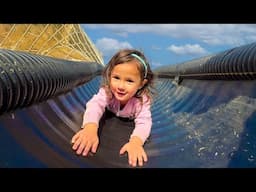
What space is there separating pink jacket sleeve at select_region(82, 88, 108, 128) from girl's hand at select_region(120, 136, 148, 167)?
0.38 feet

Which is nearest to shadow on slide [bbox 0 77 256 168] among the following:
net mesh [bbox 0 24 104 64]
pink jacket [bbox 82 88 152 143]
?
pink jacket [bbox 82 88 152 143]

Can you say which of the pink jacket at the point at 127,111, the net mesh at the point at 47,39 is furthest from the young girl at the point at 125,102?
the net mesh at the point at 47,39

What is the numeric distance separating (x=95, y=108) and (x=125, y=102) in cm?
10

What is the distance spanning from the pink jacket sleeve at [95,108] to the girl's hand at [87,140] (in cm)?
3

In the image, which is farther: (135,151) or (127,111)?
(127,111)

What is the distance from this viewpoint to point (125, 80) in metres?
1.17

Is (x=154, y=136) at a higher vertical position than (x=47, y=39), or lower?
lower

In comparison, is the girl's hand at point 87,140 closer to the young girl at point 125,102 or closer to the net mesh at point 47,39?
the young girl at point 125,102

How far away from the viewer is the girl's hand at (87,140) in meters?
1.11

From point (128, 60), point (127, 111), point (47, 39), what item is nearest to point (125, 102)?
point (127, 111)

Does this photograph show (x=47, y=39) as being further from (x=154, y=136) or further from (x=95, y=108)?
(x=95, y=108)
